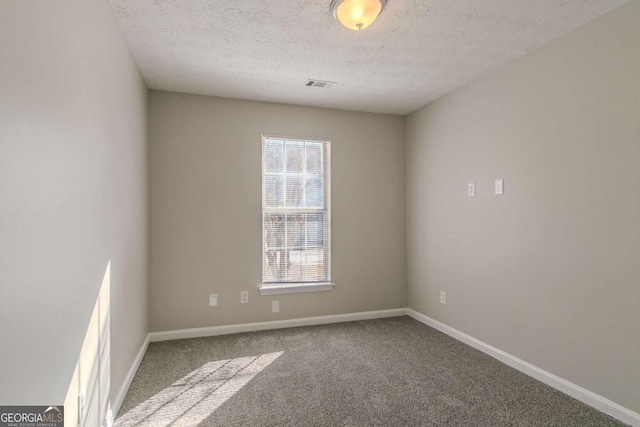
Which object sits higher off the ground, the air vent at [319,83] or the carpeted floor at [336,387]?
the air vent at [319,83]

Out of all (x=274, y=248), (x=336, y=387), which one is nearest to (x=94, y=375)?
(x=336, y=387)

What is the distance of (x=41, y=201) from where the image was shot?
1.16 meters

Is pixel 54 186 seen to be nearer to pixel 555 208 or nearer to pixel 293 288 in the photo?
pixel 293 288

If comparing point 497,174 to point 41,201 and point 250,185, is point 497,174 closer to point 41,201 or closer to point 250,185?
point 250,185

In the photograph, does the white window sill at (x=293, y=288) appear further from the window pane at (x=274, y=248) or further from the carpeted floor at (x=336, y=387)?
the carpeted floor at (x=336, y=387)

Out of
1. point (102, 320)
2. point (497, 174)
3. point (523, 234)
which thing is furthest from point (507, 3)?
point (102, 320)

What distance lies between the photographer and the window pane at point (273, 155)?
376 centimetres

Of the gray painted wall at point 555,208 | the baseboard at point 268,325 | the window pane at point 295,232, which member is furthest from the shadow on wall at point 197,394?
the gray painted wall at point 555,208

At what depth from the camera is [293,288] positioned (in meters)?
3.76

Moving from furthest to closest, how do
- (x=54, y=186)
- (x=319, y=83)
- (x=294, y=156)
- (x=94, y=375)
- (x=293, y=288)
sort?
(x=294, y=156)
(x=293, y=288)
(x=319, y=83)
(x=94, y=375)
(x=54, y=186)

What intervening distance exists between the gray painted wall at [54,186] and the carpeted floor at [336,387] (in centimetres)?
49

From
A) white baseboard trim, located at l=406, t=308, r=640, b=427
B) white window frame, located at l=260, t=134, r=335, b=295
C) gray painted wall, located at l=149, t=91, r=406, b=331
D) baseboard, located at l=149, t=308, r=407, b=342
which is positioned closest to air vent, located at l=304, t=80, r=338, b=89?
gray painted wall, located at l=149, t=91, r=406, b=331

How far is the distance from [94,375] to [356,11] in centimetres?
236

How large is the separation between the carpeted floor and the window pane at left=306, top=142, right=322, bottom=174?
5.98 ft
